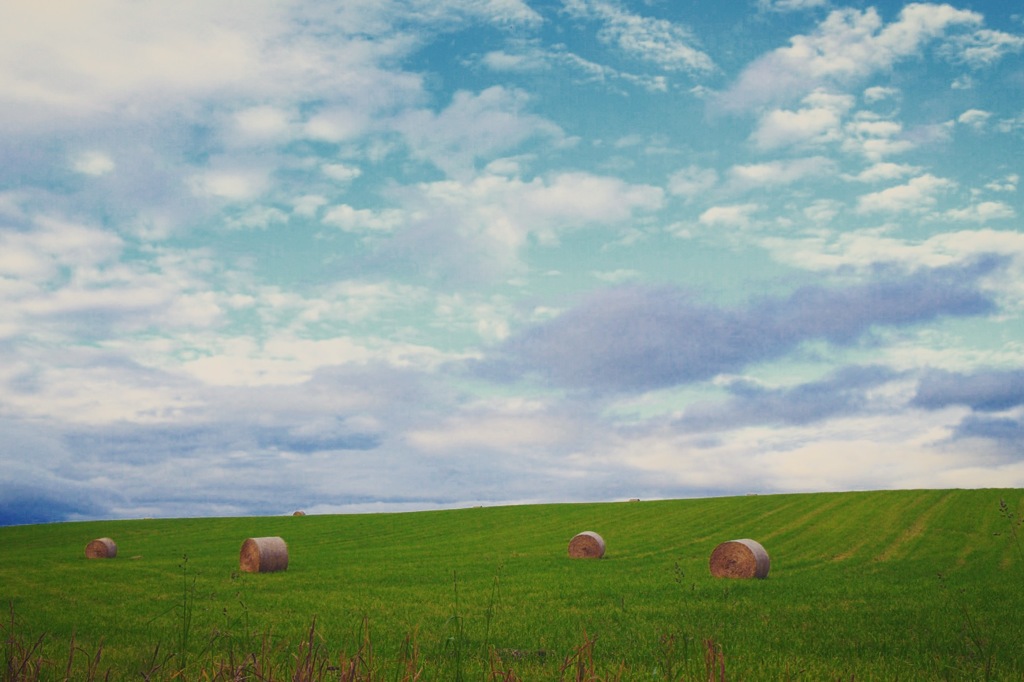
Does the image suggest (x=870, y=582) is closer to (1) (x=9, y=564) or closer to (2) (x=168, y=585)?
(2) (x=168, y=585)

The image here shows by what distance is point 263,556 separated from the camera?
28609 mm

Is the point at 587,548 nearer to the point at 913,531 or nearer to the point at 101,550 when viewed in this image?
the point at 913,531

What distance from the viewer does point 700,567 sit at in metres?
28.3

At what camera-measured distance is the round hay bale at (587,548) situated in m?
32.8

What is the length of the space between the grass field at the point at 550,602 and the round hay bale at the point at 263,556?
125 centimetres

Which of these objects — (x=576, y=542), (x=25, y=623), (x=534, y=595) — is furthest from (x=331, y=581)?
(x=576, y=542)

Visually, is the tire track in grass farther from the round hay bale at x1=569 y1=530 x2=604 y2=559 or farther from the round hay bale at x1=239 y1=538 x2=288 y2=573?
the round hay bale at x1=239 y1=538 x2=288 y2=573

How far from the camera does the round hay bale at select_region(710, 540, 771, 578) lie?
83.2ft

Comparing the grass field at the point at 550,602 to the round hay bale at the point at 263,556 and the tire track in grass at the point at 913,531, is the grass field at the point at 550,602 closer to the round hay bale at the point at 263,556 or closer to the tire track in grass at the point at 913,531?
the tire track in grass at the point at 913,531

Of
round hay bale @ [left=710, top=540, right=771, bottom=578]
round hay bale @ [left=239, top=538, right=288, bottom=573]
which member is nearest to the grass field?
round hay bale @ [left=710, top=540, right=771, bottom=578]

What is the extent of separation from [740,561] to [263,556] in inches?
668

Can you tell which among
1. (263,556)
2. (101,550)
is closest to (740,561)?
(263,556)

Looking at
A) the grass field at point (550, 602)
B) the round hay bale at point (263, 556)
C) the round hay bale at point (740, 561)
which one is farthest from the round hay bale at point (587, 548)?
the round hay bale at point (263, 556)

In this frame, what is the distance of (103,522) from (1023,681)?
2624 inches
